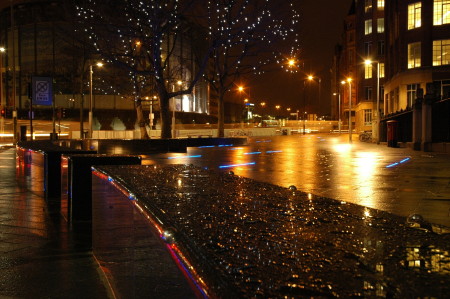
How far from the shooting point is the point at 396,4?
4812 cm

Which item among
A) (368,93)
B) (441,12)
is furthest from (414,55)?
(368,93)

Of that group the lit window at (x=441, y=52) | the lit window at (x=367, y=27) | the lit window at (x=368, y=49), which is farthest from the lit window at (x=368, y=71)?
the lit window at (x=441, y=52)

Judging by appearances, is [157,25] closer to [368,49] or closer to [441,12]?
[441,12]

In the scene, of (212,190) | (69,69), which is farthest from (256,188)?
(69,69)

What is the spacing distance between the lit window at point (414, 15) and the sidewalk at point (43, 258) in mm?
43052

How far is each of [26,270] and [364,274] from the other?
4.04 meters

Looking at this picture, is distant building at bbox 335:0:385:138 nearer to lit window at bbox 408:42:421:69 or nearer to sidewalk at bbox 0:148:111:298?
lit window at bbox 408:42:421:69

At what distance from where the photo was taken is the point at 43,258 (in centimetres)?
514

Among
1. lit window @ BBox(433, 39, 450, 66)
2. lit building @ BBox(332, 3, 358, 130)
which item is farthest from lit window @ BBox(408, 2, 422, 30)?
lit building @ BBox(332, 3, 358, 130)

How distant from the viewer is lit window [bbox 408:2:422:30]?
43953 mm

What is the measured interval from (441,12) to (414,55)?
169 inches

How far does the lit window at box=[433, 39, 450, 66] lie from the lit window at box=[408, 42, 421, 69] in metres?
1.35

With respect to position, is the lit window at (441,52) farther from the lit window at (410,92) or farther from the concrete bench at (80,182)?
the concrete bench at (80,182)

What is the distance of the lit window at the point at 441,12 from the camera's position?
42.5m
